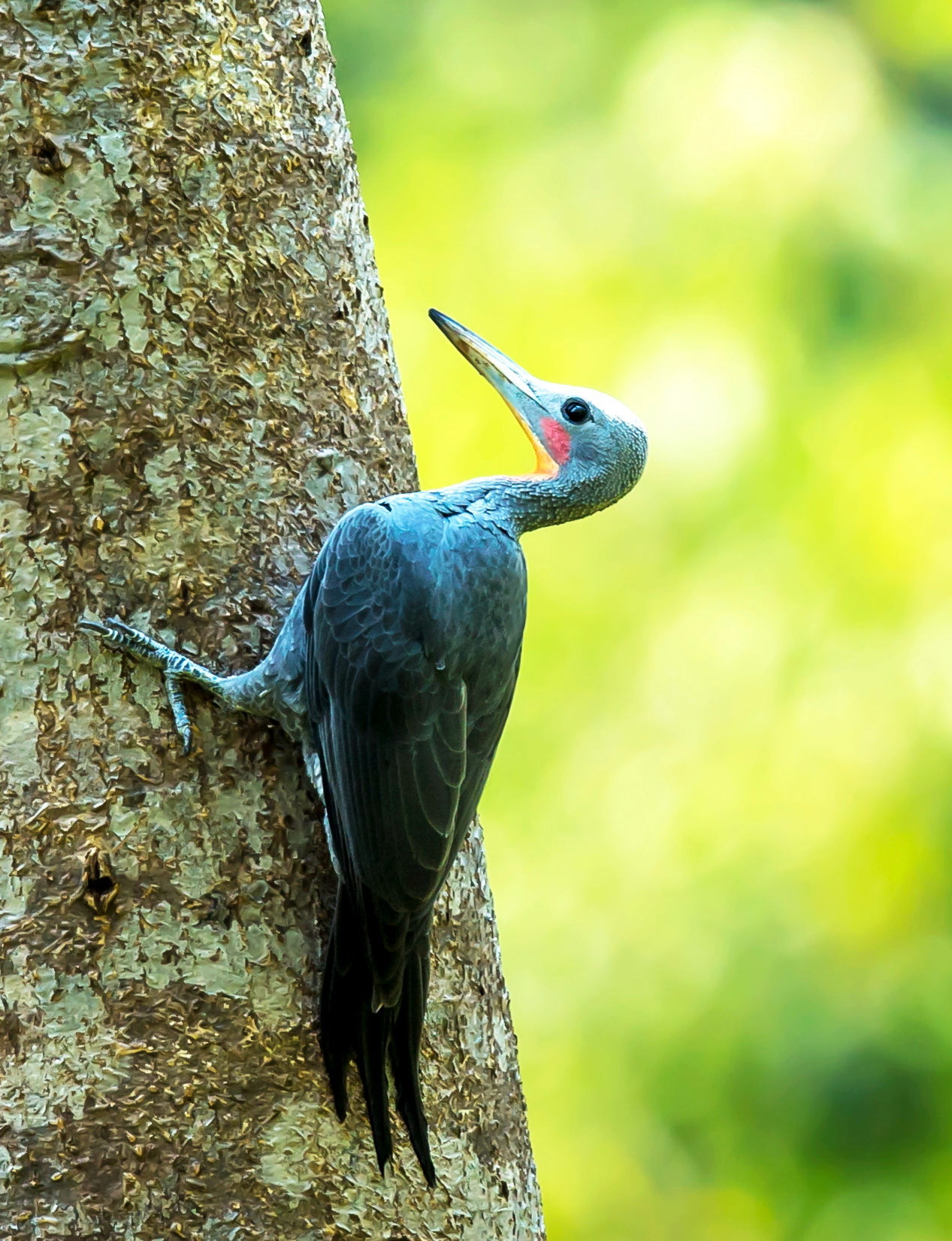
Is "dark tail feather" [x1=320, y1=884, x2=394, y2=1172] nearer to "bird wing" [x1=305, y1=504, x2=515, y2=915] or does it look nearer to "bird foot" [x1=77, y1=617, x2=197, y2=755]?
"bird wing" [x1=305, y1=504, x2=515, y2=915]

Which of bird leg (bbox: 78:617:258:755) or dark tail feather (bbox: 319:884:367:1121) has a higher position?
bird leg (bbox: 78:617:258:755)

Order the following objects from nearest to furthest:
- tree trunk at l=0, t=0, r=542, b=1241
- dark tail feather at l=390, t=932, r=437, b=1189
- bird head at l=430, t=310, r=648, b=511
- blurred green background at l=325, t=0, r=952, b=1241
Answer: tree trunk at l=0, t=0, r=542, b=1241
dark tail feather at l=390, t=932, r=437, b=1189
bird head at l=430, t=310, r=648, b=511
blurred green background at l=325, t=0, r=952, b=1241

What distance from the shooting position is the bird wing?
1946 millimetres

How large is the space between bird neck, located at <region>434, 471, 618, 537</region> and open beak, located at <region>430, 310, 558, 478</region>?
0.05 m

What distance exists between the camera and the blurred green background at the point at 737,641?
4270mm

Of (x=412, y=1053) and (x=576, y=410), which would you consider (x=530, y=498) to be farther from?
(x=412, y=1053)

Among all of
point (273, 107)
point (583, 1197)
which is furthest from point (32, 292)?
point (583, 1197)

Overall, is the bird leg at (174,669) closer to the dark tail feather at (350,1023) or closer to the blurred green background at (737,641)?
the dark tail feather at (350,1023)

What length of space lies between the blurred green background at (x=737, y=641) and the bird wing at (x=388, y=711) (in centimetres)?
218

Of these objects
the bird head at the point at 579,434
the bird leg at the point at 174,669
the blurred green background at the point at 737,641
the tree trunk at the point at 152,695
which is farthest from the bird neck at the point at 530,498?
the blurred green background at the point at 737,641

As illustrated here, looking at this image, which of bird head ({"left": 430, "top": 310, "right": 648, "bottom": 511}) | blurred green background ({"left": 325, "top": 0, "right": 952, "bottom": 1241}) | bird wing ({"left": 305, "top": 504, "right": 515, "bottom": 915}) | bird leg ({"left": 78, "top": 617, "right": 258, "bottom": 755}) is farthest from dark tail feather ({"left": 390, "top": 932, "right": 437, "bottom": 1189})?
blurred green background ({"left": 325, "top": 0, "right": 952, "bottom": 1241})

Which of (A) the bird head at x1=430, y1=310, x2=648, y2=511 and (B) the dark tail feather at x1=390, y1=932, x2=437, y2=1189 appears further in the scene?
(A) the bird head at x1=430, y1=310, x2=648, y2=511

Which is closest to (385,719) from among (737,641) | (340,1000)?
(340,1000)

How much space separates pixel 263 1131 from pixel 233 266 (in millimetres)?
1250
